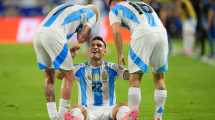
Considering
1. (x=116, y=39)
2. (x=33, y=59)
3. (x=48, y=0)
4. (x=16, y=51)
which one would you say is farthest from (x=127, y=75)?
(x=48, y=0)

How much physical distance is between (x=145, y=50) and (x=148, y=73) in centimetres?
987

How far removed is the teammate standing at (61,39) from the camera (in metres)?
11.4

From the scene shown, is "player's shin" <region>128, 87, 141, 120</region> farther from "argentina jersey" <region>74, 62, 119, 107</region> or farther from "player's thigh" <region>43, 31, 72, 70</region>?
"player's thigh" <region>43, 31, 72, 70</region>

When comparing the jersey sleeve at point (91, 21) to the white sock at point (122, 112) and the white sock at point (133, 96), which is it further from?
the white sock at point (122, 112)

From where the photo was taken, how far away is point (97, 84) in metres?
11.6

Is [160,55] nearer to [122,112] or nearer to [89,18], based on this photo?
[122,112]

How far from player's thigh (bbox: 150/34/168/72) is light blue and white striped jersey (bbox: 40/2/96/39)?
1.04 meters

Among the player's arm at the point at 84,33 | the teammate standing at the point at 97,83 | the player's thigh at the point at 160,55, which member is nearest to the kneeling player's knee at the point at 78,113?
the teammate standing at the point at 97,83

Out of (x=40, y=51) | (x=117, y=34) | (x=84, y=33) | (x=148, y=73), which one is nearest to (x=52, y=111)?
(x=40, y=51)

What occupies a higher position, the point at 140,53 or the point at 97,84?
the point at 140,53

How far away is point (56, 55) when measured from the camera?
37.4 feet

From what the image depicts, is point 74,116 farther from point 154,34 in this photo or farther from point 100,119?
point 154,34

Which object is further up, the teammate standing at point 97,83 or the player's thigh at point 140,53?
the player's thigh at point 140,53

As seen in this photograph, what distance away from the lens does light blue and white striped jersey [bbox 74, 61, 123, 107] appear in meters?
11.6
